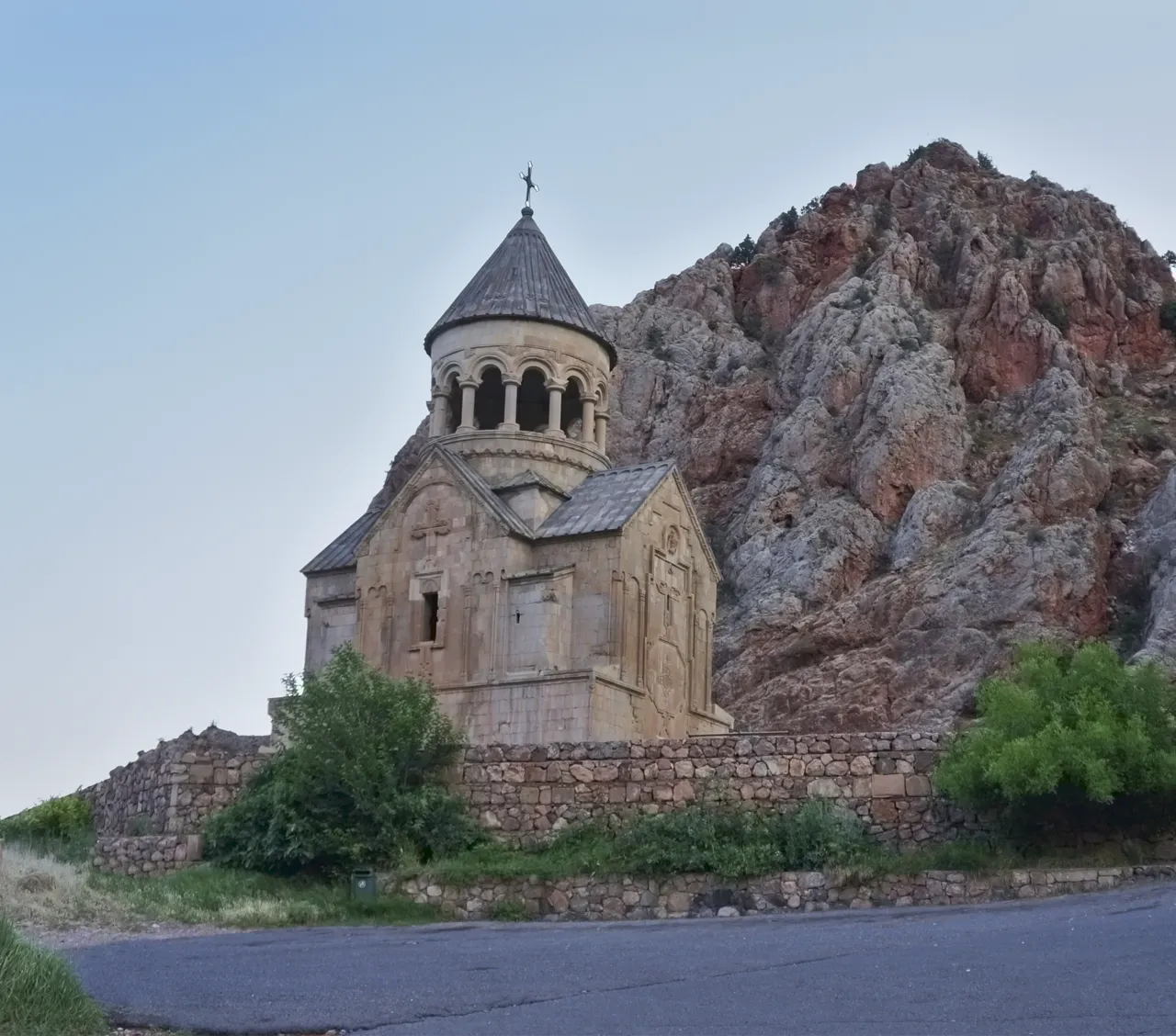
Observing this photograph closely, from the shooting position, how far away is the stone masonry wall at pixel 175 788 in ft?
61.5

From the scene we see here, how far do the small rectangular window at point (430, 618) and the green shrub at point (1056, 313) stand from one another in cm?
3126

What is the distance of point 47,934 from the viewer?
13.2 m

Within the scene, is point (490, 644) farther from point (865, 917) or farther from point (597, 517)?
point (865, 917)

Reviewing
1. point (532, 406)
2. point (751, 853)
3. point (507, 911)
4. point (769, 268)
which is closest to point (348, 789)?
point (507, 911)

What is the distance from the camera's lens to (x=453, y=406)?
2520cm

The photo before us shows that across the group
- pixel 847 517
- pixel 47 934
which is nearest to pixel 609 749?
pixel 47 934

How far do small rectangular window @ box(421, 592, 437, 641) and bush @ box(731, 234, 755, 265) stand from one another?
37162 millimetres

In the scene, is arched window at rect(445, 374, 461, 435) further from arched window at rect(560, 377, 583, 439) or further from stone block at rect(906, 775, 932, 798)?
stone block at rect(906, 775, 932, 798)

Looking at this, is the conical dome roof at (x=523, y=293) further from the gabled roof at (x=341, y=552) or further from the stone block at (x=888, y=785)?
the stone block at (x=888, y=785)

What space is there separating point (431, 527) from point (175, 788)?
6020 millimetres

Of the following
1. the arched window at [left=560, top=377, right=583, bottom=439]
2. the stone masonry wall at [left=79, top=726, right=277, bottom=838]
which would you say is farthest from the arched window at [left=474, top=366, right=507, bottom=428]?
the stone masonry wall at [left=79, top=726, right=277, bottom=838]

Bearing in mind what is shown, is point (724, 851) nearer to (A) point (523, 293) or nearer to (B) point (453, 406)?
(B) point (453, 406)

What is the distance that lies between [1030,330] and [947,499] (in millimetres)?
8147

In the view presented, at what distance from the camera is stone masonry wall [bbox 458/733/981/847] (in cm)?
1639
